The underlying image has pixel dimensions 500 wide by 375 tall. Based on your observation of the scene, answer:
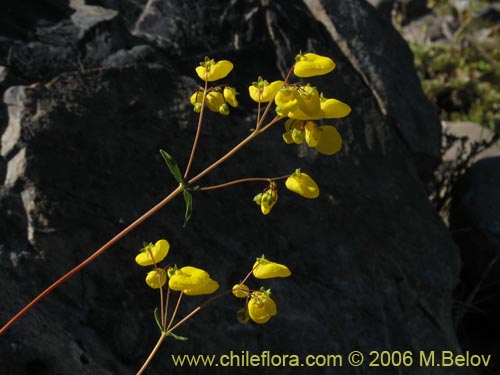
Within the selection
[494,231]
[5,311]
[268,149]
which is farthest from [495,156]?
[5,311]

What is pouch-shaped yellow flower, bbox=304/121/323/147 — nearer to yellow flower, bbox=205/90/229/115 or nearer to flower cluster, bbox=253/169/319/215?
flower cluster, bbox=253/169/319/215

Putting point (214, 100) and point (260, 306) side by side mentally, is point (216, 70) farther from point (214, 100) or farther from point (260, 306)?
point (260, 306)

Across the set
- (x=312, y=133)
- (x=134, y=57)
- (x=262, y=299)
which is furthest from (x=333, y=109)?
(x=134, y=57)

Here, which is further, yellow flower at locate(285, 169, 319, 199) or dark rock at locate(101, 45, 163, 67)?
dark rock at locate(101, 45, 163, 67)

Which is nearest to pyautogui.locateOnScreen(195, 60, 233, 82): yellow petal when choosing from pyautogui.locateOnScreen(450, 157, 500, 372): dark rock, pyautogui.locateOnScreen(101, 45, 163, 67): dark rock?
pyautogui.locateOnScreen(101, 45, 163, 67): dark rock

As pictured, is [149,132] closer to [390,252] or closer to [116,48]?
[116,48]

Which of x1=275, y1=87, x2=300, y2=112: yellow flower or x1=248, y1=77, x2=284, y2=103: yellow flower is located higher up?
x1=275, y1=87, x2=300, y2=112: yellow flower
